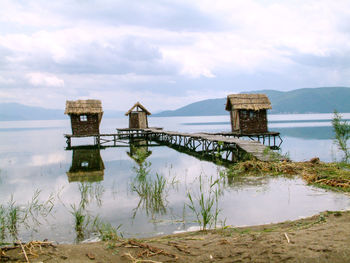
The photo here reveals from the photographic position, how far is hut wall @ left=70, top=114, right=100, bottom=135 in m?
30.2

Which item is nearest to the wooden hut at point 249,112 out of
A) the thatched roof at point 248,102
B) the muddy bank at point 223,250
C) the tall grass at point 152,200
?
the thatched roof at point 248,102

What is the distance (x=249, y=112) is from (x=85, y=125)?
16556 millimetres

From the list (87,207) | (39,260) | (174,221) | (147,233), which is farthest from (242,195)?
(39,260)

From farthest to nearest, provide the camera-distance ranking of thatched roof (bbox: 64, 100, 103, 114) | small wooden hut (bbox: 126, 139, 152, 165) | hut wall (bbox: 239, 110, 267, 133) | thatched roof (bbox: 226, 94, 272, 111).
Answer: thatched roof (bbox: 64, 100, 103, 114) < hut wall (bbox: 239, 110, 267, 133) < thatched roof (bbox: 226, 94, 272, 111) < small wooden hut (bbox: 126, 139, 152, 165)

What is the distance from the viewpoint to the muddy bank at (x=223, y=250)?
371 cm

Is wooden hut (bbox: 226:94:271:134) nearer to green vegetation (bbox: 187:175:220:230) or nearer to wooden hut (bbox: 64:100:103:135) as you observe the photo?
wooden hut (bbox: 64:100:103:135)

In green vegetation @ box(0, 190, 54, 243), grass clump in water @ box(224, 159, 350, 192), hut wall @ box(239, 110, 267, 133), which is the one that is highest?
hut wall @ box(239, 110, 267, 133)

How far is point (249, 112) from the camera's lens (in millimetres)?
27641

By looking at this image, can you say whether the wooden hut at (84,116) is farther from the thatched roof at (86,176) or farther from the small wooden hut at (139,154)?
the thatched roof at (86,176)

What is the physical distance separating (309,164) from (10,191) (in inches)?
460

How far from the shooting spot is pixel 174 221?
6.72 meters

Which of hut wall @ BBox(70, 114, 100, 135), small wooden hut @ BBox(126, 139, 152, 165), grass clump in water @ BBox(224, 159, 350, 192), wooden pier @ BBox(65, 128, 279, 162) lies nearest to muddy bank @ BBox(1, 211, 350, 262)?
wooden pier @ BBox(65, 128, 279, 162)

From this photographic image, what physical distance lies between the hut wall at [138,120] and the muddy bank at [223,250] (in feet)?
110

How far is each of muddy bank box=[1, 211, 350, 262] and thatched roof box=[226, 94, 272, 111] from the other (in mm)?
22806
